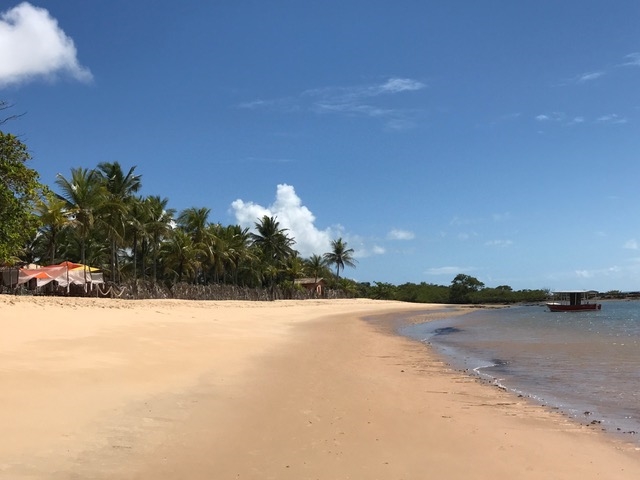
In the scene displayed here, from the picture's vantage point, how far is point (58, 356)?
31.4ft

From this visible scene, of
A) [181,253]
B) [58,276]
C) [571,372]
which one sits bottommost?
[571,372]

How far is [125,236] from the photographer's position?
144ft

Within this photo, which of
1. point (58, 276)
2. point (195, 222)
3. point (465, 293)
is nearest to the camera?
point (58, 276)

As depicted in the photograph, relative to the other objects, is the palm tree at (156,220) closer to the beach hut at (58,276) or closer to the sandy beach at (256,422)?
the beach hut at (58,276)

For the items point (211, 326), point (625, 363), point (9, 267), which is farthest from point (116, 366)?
point (9, 267)

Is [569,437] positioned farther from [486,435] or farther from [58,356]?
[58,356]

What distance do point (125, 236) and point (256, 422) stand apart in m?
40.0

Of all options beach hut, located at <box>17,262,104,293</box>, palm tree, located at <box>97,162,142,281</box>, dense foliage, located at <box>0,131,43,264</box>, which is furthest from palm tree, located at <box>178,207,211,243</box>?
dense foliage, located at <box>0,131,43,264</box>

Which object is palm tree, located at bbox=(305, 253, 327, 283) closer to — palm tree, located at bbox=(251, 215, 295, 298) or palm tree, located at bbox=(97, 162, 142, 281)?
palm tree, located at bbox=(251, 215, 295, 298)

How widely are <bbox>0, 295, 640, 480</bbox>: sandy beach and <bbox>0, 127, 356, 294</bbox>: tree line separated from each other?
840cm

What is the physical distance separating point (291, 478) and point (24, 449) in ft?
8.30

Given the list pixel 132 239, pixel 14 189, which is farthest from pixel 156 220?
pixel 14 189

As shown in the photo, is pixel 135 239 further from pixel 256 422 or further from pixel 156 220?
Result: pixel 256 422

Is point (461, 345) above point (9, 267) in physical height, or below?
below
